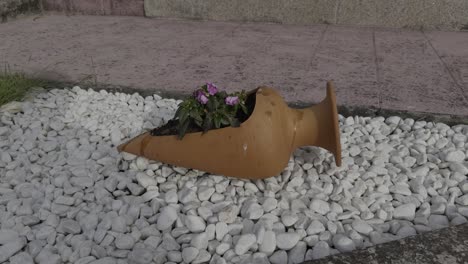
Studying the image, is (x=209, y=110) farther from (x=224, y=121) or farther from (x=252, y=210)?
(x=252, y=210)

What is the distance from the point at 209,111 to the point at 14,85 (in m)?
1.47

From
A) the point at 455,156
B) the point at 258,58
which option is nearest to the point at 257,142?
the point at 455,156

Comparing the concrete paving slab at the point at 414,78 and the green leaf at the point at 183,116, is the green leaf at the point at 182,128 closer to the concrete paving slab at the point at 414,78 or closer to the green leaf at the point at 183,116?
the green leaf at the point at 183,116

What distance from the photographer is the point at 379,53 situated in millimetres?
3281

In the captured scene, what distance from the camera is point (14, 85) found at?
249 centimetres

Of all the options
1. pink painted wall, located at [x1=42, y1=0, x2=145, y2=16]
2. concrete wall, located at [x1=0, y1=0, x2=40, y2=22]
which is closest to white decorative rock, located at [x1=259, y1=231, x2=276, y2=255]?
pink painted wall, located at [x1=42, y1=0, x2=145, y2=16]

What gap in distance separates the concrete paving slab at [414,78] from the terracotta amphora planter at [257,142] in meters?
0.83

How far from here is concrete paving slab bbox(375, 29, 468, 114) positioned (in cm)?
235

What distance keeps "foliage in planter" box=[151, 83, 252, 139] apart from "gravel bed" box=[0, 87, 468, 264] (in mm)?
228

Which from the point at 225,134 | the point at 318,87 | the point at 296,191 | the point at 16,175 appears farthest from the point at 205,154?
the point at 318,87

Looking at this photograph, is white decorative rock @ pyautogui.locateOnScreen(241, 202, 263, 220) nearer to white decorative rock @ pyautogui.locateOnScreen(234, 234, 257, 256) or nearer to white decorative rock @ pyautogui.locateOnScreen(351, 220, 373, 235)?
white decorative rock @ pyautogui.locateOnScreen(234, 234, 257, 256)

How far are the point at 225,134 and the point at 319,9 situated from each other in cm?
301

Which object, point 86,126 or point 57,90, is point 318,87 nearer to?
point 86,126

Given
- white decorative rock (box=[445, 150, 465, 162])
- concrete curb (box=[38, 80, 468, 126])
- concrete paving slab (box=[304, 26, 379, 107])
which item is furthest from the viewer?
concrete paving slab (box=[304, 26, 379, 107])
